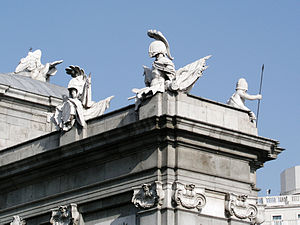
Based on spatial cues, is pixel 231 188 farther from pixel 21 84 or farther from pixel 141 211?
pixel 21 84

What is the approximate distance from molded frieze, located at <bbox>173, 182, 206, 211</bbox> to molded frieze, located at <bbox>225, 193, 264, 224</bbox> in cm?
134

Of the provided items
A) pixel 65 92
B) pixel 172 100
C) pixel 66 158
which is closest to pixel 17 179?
pixel 66 158

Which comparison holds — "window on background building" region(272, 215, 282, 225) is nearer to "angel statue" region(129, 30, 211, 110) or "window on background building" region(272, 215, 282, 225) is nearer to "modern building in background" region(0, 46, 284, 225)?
"modern building in background" region(0, 46, 284, 225)

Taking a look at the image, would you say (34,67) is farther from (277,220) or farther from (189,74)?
(277,220)

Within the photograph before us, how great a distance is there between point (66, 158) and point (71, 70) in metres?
4.13

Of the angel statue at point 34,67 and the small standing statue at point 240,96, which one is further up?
the angel statue at point 34,67

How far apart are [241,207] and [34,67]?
2185 cm

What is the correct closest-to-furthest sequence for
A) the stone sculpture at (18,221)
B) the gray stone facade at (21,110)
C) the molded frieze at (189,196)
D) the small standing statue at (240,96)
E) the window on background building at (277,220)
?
1. the molded frieze at (189,196)
2. the small standing statue at (240,96)
3. the stone sculpture at (18,221)
4. the gray stone facade at (21,110)
5. the window on background building at (277,220)

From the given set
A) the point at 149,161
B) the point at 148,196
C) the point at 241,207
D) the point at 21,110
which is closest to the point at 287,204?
the point at 21,110

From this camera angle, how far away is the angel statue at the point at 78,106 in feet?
125

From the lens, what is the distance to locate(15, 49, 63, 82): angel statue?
5360 centimetres

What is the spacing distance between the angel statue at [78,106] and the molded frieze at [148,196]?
4.57 meters

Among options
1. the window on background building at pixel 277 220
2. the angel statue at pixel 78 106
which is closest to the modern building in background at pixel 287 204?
the window on background building at pixel 277 220

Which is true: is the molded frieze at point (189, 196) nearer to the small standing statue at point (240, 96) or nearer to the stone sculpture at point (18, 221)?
the small standing statue at point (240, 96)
